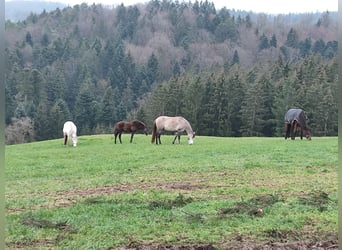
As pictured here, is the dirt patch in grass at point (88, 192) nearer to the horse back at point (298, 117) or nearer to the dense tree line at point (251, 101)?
the horse back at point (298, 117)

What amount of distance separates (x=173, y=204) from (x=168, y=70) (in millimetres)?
85077

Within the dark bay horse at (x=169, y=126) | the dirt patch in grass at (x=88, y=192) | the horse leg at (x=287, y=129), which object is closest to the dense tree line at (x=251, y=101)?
the horse leg at (x=287, y=129)

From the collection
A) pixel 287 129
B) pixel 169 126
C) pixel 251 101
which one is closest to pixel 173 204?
pixel 169 126

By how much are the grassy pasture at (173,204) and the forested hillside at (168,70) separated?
2713 millimetres

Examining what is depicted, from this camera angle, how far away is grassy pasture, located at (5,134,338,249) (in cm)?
610

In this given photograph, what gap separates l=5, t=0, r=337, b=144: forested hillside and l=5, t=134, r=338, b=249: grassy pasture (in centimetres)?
271

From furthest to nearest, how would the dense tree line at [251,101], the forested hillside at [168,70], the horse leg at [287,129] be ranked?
the forested hillside at [168,70] < the dense tree line at [251,101] < the horse leg at [287,129]

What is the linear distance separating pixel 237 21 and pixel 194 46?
2060 cm

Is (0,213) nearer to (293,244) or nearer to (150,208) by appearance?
(293,244)

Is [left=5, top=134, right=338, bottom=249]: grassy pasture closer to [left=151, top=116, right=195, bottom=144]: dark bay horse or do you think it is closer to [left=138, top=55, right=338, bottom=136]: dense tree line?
[left=151, top=116, right=195, bottom=144]: dark bay horse

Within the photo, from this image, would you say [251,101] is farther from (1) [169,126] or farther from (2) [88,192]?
(2) [88,192]

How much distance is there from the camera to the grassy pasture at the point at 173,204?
6.10 m

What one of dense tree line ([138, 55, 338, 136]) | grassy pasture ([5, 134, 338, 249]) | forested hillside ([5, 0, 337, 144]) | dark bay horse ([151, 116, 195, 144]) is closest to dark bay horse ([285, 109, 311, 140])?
forested hillside ([5, 0, 337, 144])

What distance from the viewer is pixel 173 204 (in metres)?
8.00
